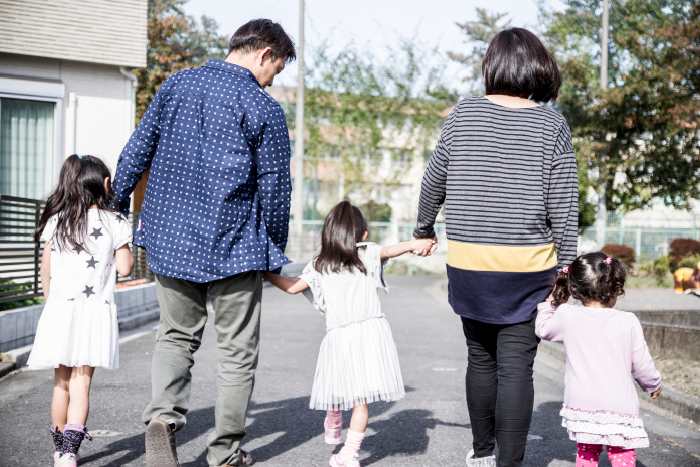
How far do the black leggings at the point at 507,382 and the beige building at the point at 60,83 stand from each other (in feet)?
35.2

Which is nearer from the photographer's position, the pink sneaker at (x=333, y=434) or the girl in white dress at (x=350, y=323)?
the girl in white dress at (x=350, y=323)

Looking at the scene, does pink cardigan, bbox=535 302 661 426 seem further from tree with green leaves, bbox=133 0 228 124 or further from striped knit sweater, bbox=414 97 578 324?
tree with green leaves, bbox=133 0 228 124

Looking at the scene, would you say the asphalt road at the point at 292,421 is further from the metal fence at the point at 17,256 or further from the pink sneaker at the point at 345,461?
the metal fence at the point at 17,256

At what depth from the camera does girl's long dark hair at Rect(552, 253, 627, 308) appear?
9.54ft

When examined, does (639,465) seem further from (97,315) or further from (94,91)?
(94,91)

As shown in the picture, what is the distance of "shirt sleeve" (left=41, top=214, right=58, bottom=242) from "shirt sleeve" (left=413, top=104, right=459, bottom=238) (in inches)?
68.9

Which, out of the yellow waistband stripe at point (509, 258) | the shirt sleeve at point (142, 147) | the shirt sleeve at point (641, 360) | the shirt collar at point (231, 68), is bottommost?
the shirt sleeve at point (641, 360)

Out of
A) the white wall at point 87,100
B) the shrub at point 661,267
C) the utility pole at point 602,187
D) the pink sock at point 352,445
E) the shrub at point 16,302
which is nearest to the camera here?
the pink sock at point 352,445

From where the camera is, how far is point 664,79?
19.4 metres

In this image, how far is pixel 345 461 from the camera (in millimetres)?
3410

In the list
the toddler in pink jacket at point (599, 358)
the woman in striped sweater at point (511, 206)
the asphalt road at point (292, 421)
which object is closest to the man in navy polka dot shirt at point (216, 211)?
the asphalt road at point (292, 421)

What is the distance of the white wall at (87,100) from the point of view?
42.8 feet

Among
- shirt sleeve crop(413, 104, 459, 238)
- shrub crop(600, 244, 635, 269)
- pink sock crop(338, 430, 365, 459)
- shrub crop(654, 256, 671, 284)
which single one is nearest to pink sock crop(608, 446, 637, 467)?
pink sock crop(338, 430, 365, 459)

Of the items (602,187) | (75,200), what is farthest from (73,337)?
(602,187)
